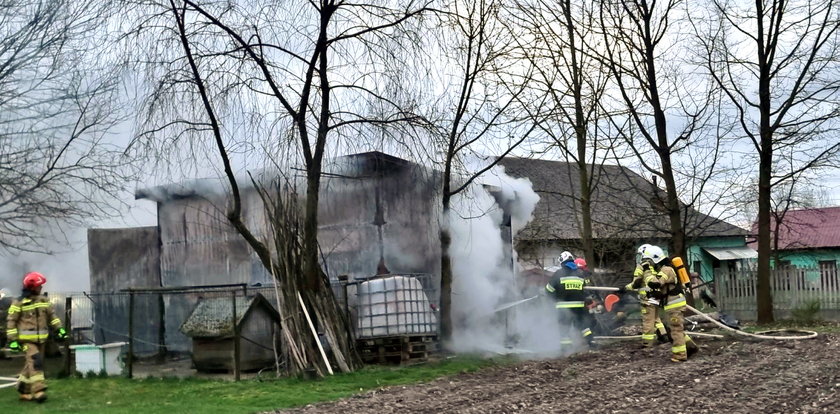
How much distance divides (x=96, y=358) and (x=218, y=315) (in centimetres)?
222

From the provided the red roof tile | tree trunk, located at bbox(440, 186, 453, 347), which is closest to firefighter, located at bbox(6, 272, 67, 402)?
tree trunk, located at bbox(440, 186, 453, 347)

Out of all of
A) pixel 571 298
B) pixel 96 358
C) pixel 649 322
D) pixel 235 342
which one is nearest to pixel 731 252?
pixel 571 298

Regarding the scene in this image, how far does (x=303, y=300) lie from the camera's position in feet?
41.2

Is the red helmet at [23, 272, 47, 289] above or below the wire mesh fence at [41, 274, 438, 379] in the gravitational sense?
above

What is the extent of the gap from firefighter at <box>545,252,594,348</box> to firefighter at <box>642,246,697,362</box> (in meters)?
1.67

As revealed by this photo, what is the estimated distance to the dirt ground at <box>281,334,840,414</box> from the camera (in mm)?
8328

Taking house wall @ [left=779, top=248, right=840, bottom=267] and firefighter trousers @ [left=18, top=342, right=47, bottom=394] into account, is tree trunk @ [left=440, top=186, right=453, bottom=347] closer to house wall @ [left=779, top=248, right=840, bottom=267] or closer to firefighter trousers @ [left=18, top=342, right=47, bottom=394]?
firefighter trousers @ [left=18, top=342, right=47, bottom=394]

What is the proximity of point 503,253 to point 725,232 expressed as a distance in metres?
26.0

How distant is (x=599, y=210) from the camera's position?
34969mm

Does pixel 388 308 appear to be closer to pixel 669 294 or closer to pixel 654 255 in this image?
pixel 654 255

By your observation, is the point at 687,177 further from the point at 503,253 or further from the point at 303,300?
the point at 303,300

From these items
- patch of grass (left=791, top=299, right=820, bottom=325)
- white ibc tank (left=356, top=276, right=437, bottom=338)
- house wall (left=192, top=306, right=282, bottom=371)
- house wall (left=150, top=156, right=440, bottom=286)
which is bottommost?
patch of grass (left=791, top=299, right=820, bottom=325)

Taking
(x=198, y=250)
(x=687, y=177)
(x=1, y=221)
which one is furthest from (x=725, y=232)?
(x=1, y=221)

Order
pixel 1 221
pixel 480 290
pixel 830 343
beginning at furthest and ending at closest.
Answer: pixel 480 290 → pixel 1 221 → pixel 830 343
